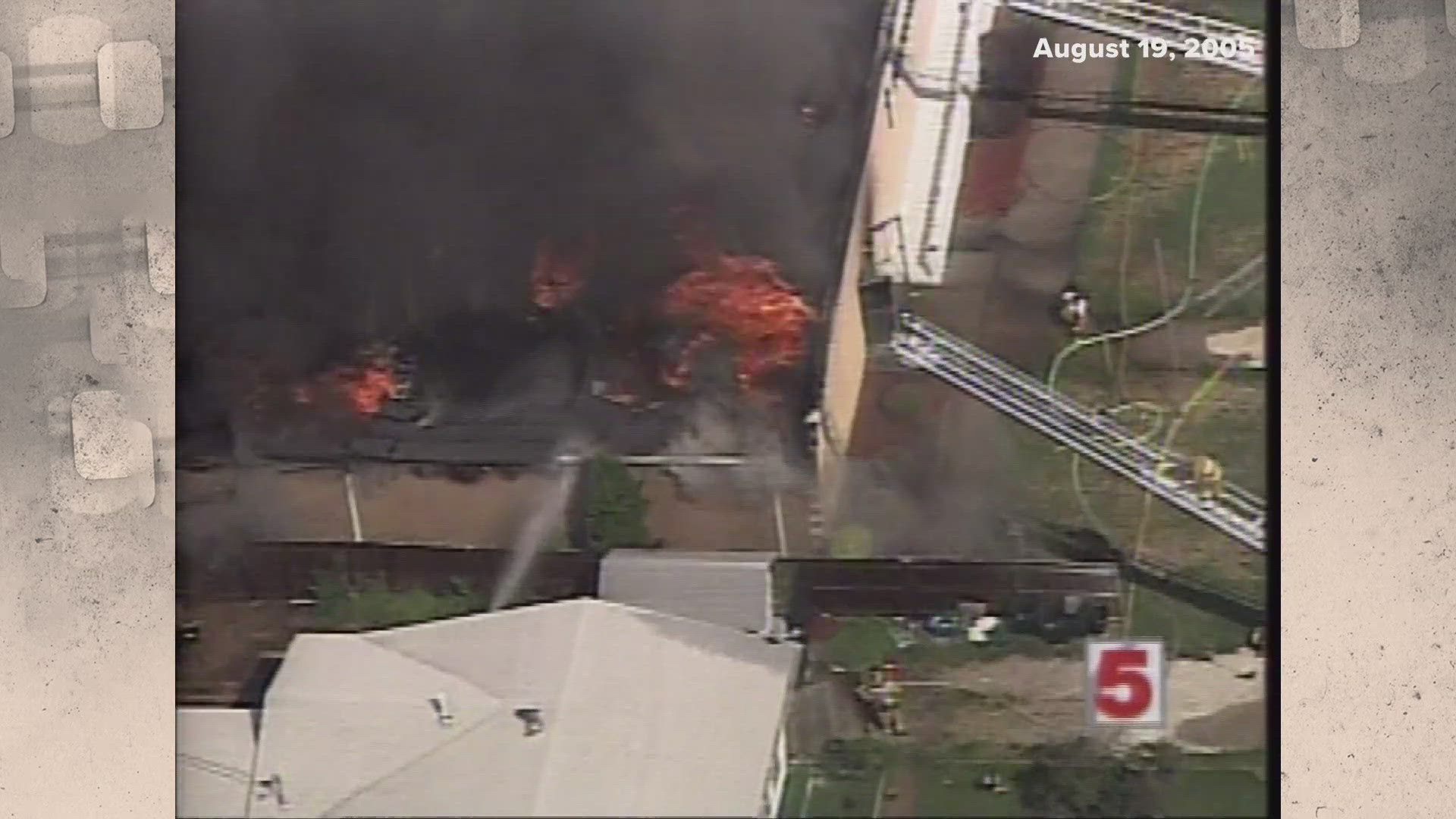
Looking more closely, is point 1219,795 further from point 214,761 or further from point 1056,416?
point 214,761

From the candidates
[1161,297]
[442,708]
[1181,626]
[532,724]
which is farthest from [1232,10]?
[442,708]

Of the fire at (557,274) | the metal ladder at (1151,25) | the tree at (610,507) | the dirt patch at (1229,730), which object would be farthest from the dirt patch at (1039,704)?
the metal ladder at (1151,25)

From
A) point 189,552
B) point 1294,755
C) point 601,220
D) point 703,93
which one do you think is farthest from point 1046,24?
point 189,552

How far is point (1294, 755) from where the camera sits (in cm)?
327

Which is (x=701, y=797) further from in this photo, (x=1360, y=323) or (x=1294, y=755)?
(x=1360, y=323)

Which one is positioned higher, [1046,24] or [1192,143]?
[1046,24]

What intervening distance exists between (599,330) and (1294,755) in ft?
4.96

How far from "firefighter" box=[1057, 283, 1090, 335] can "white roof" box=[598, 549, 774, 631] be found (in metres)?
0.70

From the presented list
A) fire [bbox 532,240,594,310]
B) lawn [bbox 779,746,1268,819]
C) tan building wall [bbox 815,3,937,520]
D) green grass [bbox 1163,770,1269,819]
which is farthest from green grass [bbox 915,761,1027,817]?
fire [bbox 532,240,594,310]

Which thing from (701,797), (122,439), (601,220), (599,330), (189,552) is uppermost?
(601,220)

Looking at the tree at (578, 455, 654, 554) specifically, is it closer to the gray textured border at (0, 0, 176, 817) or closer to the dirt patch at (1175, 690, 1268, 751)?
the gray textured border at (0, 0, 176, 817)

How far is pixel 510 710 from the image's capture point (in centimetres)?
333

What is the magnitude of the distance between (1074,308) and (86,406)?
1.85 meters

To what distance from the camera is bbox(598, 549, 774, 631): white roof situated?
3.30m
